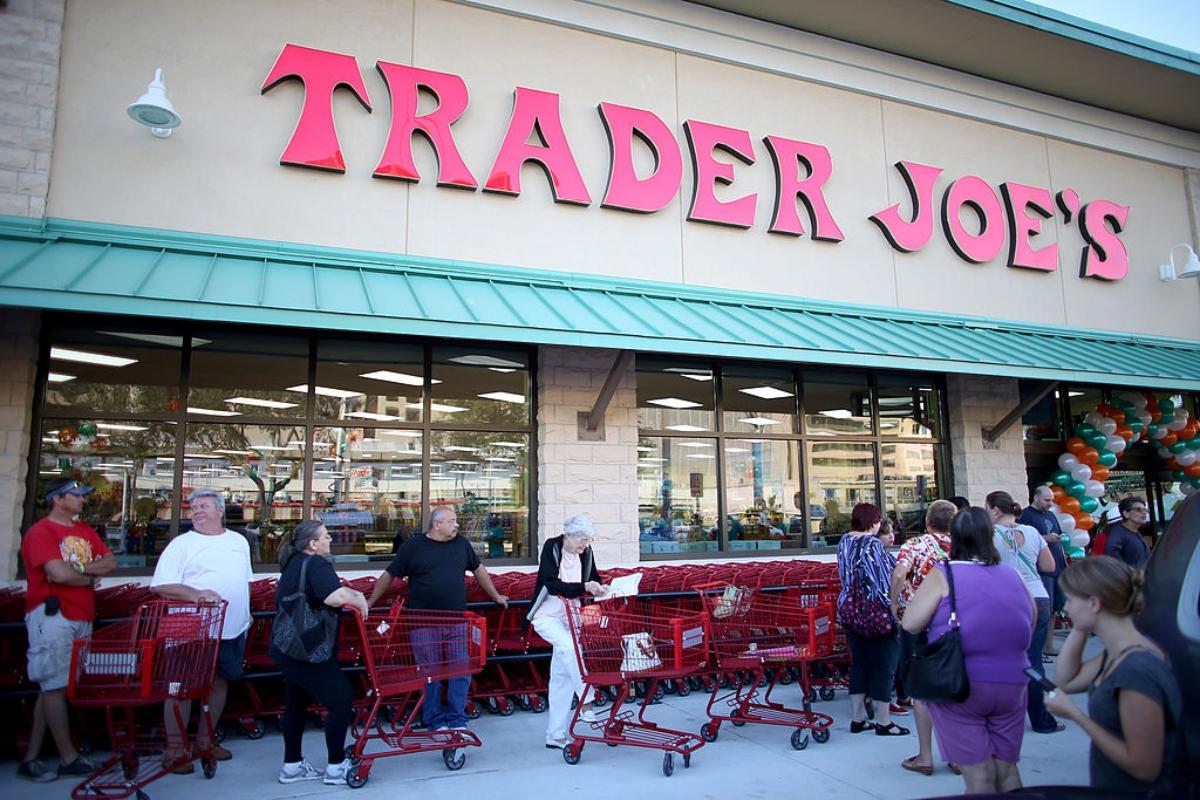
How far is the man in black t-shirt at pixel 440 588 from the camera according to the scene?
20.7ft

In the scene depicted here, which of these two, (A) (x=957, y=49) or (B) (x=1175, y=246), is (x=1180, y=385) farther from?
(A) (x=957, y=49)

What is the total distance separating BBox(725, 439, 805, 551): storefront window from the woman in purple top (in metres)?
6.70

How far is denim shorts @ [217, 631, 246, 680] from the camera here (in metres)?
6.07

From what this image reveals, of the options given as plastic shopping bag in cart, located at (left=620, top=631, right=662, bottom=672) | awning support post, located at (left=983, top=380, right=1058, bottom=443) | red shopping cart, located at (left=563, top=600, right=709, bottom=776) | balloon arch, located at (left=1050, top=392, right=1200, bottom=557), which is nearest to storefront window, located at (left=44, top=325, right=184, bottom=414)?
red shopping cart, located at (left=563, top=600, right=709, bottom=776)

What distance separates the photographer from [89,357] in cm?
833

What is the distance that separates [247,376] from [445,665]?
434 centimetres

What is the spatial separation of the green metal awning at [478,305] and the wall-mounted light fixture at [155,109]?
1.05m

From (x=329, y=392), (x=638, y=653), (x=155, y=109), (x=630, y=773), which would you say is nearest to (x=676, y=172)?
(x=329, y=392)

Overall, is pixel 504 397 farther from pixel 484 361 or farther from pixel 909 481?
pixel 909 481

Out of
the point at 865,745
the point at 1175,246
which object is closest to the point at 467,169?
the point at 865,745

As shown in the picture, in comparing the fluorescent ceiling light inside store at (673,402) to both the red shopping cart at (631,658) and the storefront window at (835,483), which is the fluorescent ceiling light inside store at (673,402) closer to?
the storefront window at (835,483)

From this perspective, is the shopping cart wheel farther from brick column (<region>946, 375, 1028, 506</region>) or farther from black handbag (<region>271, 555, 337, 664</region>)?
brick column (<region>946, 375, 1028, 506</region>)

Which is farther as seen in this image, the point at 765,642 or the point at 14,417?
the point at 14,417

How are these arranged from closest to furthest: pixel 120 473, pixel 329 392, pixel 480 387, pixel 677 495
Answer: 1. pixel 120 473
2. pixel 329 392
3. pixel 480 387
4. pixel 677 495
